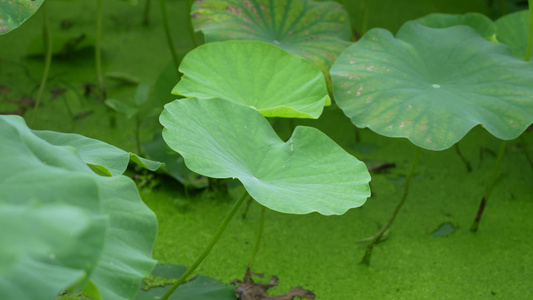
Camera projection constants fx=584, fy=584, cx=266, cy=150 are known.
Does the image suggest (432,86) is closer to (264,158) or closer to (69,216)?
(264,158)

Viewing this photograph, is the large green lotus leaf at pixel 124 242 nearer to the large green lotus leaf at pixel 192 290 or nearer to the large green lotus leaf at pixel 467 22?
the large green lotus leaf at pixel 192 290

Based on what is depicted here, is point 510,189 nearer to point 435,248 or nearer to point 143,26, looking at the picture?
point 435,248

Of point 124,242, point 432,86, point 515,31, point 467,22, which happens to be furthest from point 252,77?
point 515,31

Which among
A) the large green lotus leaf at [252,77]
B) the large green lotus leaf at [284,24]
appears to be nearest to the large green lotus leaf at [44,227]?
the large green lotus leaf at [252,77]

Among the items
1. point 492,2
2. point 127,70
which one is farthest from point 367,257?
point 492,2

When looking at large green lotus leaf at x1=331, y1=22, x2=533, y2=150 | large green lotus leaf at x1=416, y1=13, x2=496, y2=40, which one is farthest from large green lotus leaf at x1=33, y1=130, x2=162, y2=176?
large green lotus leaf at x1=416, y1=13, x2=496, y2=40

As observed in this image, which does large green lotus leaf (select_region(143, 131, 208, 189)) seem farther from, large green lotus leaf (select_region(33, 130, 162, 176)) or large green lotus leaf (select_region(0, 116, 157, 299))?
large green lotus leaf (select_region(0, 116, 157, 299))
